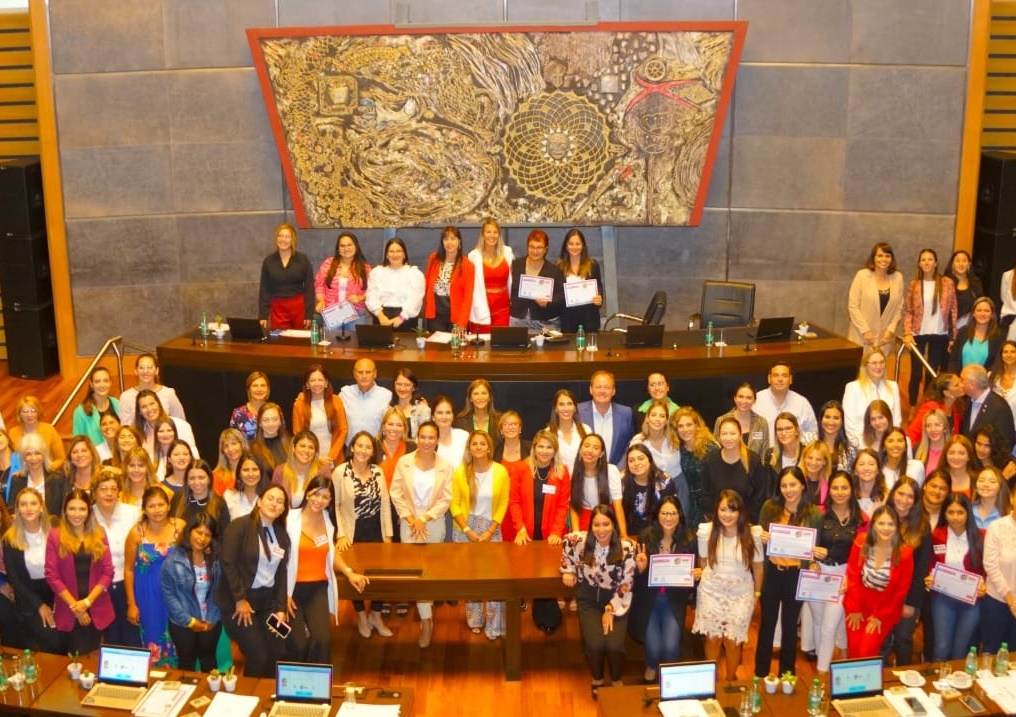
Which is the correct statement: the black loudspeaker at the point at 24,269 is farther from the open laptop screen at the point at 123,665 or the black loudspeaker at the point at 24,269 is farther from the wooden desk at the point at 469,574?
the open laptop screen at the point at 123,665

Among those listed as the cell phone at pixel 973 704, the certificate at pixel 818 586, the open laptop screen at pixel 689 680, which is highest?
the certificate at pixel 818 586

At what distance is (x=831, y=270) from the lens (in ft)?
35.6

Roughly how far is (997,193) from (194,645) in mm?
8234

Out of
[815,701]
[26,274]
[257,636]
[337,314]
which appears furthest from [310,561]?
[26,274]

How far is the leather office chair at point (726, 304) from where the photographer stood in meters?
9.52

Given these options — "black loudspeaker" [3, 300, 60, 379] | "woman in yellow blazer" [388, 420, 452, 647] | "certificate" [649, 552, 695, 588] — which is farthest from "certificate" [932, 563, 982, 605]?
"black loudspeaker" [3, 300, 60, 379]

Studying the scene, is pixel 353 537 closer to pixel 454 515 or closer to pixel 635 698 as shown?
pixel 454 515

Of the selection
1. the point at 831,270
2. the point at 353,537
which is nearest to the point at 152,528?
the point at 353,537

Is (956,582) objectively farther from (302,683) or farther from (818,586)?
(302,683)

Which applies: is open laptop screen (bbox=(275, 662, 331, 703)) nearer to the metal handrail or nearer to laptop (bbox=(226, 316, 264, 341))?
the metal handrail

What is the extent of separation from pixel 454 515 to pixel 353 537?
61 centimetres

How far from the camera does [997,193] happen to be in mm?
10438

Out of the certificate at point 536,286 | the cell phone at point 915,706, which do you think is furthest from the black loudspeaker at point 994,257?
the cell phone at point 915,706

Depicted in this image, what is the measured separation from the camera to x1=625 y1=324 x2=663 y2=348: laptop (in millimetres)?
8484
